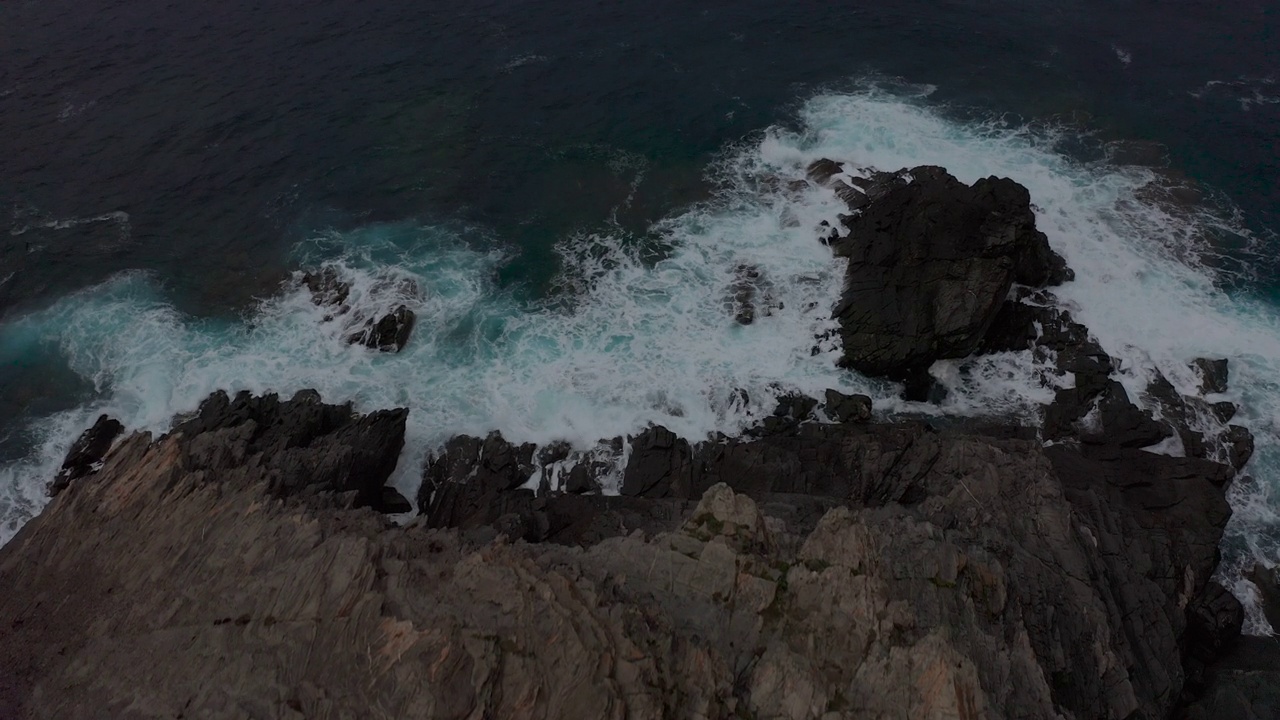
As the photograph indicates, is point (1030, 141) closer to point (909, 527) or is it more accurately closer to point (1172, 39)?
point (1172, 39)

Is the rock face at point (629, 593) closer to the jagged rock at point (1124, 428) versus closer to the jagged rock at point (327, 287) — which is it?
the jagged rock at point (1124, 428)

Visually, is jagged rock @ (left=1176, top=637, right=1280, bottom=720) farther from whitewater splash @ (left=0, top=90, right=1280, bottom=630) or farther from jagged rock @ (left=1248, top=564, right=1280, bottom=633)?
whitewater splash @ (left=0, top=90, right=1280, bottom=630)

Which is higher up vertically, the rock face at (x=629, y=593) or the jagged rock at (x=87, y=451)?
the rock face at (x=629, y=593)

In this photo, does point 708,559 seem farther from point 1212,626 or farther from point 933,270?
point 933,270

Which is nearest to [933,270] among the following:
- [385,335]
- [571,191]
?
[571,191]

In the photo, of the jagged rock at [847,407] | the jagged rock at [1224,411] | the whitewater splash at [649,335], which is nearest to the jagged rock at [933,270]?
the whitewater splash at [649,335]

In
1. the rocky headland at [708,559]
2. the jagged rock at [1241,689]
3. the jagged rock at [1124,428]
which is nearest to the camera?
the rocky headland at [708,559]

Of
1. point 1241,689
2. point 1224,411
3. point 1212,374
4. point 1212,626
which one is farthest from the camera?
point 1212,374
